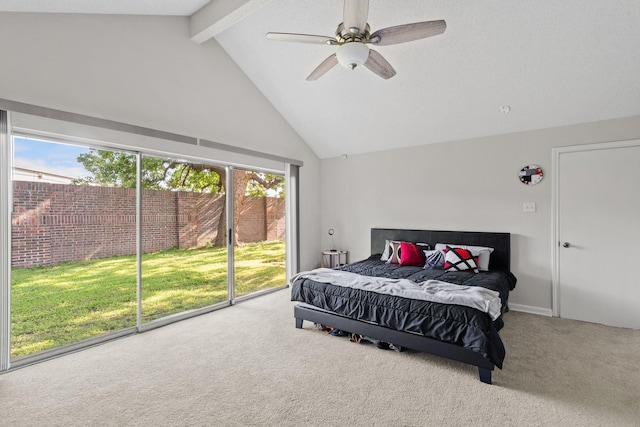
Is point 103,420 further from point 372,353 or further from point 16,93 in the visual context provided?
point 16,93

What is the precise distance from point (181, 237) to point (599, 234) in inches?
196

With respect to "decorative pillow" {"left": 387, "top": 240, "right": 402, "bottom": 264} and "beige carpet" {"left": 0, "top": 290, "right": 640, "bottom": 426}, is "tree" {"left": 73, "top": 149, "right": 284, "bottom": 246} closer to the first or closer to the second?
"beige carpet" {"left": 0, "top": 290, "right": 640, "bottom": 426}

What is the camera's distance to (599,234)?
3551 millimetres

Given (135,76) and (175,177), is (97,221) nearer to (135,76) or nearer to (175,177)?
(175,177)

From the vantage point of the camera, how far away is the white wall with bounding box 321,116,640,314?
151 inches

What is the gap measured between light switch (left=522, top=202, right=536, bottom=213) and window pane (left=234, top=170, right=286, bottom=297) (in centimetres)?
354

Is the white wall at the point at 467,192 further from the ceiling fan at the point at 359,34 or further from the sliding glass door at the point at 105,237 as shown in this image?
the ceiling fan at the point at 359,34

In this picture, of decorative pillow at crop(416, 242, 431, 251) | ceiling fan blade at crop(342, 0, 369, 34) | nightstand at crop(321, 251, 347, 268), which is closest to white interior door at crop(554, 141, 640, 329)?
decorative pillow at crop(416, 242, 431, 251)

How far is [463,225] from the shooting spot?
4414 millimetres

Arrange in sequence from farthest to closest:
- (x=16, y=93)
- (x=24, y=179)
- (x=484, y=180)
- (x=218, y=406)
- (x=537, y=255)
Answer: (x=484, y=180) < (x=537, y=255) < (x=24, y=179) < (x=16, y=93) < (x=218, y=406)

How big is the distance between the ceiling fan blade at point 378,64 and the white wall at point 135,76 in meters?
2.27

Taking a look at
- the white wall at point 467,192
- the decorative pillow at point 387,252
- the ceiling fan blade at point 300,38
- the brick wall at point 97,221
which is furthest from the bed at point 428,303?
the ceiling fan blade at point 300,38

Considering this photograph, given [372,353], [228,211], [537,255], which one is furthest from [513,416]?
[228,211]

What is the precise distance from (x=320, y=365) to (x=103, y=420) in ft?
4.98
